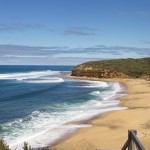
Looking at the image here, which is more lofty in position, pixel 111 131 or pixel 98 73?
pixel 98 73

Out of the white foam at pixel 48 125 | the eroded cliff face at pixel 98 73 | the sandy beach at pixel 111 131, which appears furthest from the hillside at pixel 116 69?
the sandy beach at pixel 111 131

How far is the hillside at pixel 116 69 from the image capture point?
83.4 m

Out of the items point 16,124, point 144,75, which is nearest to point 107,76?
point 144,75

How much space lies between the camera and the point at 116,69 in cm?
8500

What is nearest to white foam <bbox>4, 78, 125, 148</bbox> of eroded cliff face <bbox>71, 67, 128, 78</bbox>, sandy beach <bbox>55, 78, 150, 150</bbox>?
sandy beach <bbox>55, 78, 150, 150</bbox>

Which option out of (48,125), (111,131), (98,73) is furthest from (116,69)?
(111,131)

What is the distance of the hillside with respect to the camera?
8341 centimetres

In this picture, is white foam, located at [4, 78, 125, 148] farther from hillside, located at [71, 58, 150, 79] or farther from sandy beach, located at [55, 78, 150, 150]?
hillside, located at [71, 58, 150, 79]

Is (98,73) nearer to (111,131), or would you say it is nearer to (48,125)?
(48,125)

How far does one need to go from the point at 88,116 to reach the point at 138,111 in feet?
15.4

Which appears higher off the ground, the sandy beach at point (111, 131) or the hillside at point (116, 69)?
the hillside at point (116, 69)

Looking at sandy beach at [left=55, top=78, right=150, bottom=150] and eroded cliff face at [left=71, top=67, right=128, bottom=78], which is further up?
eroded cliff face at [left=71, top=67, right=128, bottom=78]

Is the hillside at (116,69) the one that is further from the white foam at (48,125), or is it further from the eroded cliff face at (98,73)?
the white foam at (48,125)

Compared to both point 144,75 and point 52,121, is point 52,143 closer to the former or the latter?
point 52,121
